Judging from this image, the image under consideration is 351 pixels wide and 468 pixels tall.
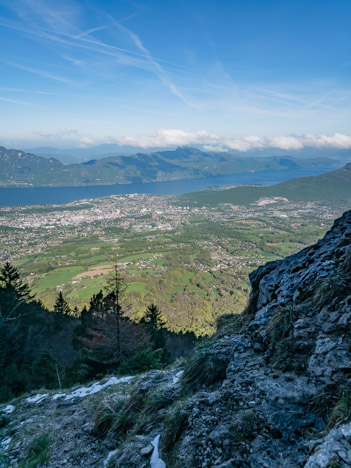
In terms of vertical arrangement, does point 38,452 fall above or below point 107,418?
below

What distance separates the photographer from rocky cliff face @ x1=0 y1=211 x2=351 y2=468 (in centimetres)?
297

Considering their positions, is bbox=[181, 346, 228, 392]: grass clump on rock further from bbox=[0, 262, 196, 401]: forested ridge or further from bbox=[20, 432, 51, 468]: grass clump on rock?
bbox=[0, 262, 196, 401]: forested ridge

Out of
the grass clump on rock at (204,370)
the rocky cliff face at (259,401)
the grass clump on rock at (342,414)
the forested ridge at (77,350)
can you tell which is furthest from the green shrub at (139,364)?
the grass clump on rock at (342,414)

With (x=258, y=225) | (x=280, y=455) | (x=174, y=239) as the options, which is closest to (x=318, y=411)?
(x=280, y=455)

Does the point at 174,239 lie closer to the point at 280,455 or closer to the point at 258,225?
the point at 258,225

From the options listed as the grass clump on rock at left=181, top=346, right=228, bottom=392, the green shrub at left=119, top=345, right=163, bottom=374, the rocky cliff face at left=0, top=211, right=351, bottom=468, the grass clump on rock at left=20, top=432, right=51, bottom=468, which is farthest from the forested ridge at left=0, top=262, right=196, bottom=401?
the grass clump on rock at left=181, top=346, right=228, bottom=392

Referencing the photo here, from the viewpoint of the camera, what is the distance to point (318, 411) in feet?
10.4

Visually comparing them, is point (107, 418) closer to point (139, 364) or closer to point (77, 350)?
→ point (139, 364)

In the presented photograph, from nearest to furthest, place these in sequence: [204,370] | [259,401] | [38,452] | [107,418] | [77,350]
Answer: [259,401] → [204,370] → [38,452] → [107,418] → [77,350]

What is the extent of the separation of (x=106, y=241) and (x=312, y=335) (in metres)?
119

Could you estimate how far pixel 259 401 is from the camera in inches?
141

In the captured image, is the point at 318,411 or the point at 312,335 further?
the point at 312,335

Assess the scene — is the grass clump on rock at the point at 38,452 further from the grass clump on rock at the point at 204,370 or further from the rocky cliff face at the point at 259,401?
the grass clump on rock at the point at 204,370

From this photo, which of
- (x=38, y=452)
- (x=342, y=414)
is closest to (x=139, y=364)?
(x=38, y=452)
